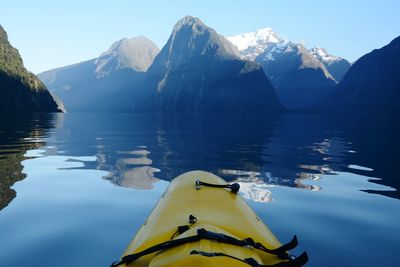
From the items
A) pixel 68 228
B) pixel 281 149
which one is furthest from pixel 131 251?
pixel 281 149

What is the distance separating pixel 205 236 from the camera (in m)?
4.84

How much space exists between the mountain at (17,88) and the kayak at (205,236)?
114410mm

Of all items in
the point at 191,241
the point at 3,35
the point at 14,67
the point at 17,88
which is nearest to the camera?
the point at 191,241

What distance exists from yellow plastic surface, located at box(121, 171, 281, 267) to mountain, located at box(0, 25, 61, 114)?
114 metres

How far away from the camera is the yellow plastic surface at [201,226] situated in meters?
4.53

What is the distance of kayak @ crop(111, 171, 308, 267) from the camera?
4.49 m

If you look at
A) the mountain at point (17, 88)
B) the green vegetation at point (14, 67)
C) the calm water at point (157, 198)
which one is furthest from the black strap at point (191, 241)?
the green vegetation at point (14, 67)

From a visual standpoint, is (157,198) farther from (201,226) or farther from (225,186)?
(201,226)

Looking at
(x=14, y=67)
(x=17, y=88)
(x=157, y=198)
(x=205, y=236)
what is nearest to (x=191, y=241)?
(x=205, y=236)

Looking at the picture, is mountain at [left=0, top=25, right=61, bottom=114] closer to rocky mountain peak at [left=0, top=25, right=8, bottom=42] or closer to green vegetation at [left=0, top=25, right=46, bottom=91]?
green vegetation at [left=0, top=25, right=46, bottom=91]

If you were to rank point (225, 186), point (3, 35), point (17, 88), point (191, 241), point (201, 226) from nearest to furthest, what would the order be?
point (191, 241) < point (201, 226) < point (225, 186) < point (17, 88) < point (3, 35)

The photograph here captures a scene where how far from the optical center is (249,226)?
21.4ft

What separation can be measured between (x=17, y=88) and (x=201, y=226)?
137453mm

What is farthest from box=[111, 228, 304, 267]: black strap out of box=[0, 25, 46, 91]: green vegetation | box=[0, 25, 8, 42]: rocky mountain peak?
box=[0, 25, 8, 42]: rocky mountain peak
